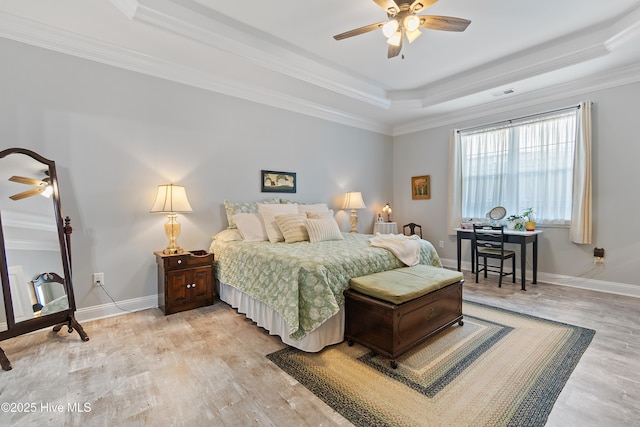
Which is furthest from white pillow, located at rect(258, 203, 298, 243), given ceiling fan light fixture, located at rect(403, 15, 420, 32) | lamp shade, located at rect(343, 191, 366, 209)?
ceiling fan light fixture, located at rect(403, 15, 420, 32)

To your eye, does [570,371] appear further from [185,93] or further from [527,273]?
[185,93]

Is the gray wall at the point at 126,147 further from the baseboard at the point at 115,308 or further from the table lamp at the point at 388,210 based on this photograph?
the table lamp at the point at 388,210

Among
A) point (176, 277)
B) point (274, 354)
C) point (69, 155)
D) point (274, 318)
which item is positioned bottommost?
point (274, 354)

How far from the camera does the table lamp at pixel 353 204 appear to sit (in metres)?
4.91

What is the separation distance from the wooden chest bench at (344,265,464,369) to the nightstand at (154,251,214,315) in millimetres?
1687

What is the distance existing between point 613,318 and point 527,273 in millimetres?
1440

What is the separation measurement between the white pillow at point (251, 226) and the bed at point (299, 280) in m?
0.12

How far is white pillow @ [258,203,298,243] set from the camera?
3.37 m

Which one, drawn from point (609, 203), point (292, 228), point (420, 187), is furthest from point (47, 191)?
point (609, 203)

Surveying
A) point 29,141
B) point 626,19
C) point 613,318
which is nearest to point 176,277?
point 29,141

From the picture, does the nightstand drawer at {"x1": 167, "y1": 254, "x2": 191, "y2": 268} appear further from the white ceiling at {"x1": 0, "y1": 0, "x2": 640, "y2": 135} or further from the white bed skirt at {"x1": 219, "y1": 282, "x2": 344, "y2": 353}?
the white ceiling at {"x1": 0, "y1": 0, "x2": 640, "y2": 135}

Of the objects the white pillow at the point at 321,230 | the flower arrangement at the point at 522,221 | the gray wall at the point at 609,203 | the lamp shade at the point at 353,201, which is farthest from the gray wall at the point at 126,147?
the gray wall at the point at 609,203

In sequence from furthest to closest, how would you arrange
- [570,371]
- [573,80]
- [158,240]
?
[573,80], [158,240], [570,371]

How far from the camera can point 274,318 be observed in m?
2.48
